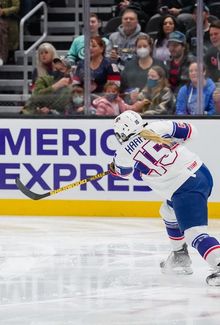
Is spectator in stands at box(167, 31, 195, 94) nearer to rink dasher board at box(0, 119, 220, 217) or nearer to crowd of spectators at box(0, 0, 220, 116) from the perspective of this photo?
crowd of spectators at box(0, 0, 220, 116)

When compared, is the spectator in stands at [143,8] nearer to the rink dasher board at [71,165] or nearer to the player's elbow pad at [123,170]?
the rink dasher board at [71,165]

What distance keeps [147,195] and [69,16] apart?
173cm

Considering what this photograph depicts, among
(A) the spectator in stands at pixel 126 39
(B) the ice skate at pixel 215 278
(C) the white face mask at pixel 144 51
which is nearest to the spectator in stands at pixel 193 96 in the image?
(C) the white face mask at pixel 144 51

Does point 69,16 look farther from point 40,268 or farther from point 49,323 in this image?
point 49,323

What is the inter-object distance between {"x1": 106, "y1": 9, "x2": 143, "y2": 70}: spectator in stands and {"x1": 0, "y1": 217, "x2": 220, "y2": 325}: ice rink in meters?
1.36

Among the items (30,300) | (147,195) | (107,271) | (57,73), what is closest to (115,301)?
(30,300)

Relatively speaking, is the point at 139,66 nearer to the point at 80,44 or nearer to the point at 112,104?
the point at 112,104

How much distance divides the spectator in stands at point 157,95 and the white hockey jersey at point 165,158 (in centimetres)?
263

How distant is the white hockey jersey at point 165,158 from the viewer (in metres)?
6.36

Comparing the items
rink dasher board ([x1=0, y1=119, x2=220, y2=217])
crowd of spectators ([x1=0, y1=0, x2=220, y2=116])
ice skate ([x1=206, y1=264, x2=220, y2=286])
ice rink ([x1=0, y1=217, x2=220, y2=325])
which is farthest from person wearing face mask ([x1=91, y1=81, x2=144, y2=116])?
ice skate ([x1=206, y1=264, x2=220, y2=286])

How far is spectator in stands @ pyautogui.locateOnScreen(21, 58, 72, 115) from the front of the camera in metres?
9.28

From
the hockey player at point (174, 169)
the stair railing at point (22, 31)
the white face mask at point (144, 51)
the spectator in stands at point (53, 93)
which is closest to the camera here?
the hockey player at point (174, 169)

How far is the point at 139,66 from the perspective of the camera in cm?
907

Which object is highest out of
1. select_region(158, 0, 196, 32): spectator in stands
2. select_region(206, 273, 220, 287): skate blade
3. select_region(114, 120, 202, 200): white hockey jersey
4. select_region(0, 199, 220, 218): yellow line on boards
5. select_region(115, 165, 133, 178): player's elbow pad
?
select_region(158, 0, 196, 32): spectator in stands
